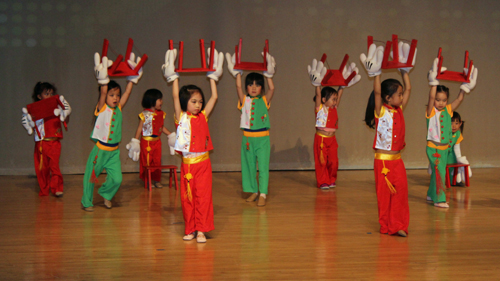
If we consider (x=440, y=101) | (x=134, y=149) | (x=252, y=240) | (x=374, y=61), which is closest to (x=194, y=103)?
(x=252, y=240)

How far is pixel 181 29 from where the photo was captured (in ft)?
24.2

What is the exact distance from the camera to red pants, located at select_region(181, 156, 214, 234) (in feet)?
11.2

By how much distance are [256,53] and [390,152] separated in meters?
4.39

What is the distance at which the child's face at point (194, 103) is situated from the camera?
3395mm

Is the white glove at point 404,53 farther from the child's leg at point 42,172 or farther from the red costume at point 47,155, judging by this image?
the child's leg at point 42,172

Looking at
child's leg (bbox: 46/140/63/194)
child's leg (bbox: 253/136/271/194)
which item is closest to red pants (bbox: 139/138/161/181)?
child's leg (bbox: 46/140/63/194)

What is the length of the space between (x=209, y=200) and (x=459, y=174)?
13.3 feet

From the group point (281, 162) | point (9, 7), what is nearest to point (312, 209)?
point (281, 162)

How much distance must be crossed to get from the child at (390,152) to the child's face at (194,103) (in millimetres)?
1466

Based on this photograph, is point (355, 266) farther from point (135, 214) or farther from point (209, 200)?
point (135, 214)

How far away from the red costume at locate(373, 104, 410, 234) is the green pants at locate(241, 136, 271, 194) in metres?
1.48

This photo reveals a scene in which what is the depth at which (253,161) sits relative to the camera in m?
4.86

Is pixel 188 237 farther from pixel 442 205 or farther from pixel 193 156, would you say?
pixel 442 205

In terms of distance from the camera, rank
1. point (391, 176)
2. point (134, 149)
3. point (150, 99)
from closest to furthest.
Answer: point (391, 176) < point (134, 149) < point (150, 99)
